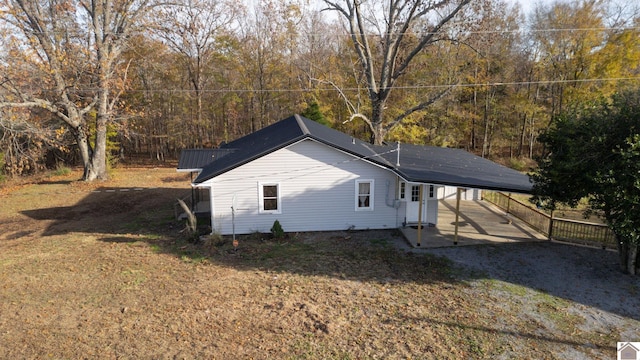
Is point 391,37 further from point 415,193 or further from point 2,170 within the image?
point 2,170

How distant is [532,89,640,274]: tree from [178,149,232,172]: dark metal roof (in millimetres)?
12519

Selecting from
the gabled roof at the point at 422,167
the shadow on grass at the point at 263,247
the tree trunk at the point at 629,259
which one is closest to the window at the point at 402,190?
the gabled roof at the point at 422,167

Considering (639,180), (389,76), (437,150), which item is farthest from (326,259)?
(389,76)

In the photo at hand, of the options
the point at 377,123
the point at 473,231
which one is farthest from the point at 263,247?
the point at 377,123

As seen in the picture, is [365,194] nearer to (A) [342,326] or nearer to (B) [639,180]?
(A) [342,326]

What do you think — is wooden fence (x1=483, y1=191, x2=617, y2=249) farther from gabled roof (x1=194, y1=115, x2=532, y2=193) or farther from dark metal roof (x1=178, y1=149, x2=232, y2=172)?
dark metal roof (x1=178, y1=149, x2=232, y2=172)

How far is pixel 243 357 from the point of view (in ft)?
21.5

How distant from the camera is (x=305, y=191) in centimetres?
1352

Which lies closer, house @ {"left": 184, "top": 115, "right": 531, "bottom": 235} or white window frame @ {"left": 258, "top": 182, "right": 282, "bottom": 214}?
house @ {"left": 184, "top": 115, "right": 531, "bottom": 235}

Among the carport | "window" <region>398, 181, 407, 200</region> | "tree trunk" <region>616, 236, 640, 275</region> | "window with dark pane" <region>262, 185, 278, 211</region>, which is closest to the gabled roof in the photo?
"window" <region>398, 181, 407, 200</region>

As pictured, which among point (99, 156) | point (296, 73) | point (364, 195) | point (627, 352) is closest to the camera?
point (627, 352)

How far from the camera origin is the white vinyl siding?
517 inches

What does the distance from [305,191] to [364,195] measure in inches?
91.4

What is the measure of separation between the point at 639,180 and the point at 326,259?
8108 millimetres
